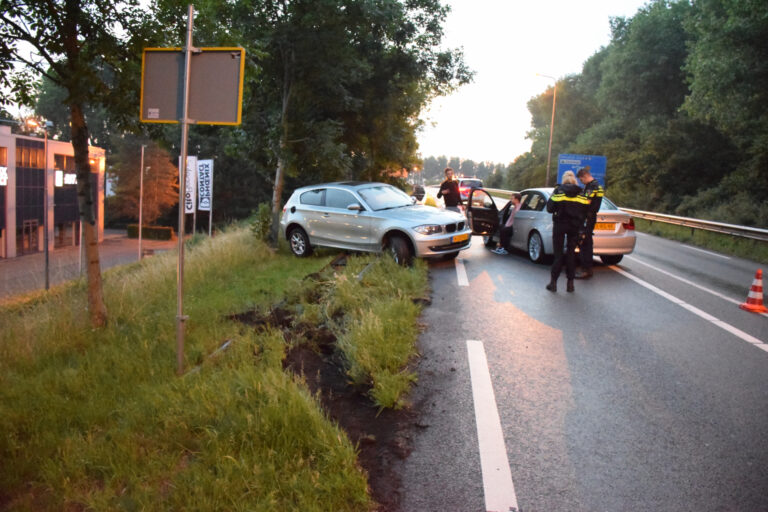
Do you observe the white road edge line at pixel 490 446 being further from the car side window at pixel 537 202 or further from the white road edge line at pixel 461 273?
the car side window at pixel 537 202

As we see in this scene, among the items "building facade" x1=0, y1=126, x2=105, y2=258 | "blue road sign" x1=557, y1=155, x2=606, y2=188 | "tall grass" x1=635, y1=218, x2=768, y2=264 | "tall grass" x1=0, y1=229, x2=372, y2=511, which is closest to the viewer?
"tall grass" x1=0, y1=229, x2=372, y2=511

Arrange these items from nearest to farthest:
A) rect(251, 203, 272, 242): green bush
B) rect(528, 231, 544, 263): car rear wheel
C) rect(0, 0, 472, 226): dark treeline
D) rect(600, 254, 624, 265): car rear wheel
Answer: rect(0, 0, 472, 226): dark treeline → rect(528, 231, 544, 263): car rear wheel → rect(600, 254, 624, 265): car rear wheel → rect(251, 203, 272, 242): green bush

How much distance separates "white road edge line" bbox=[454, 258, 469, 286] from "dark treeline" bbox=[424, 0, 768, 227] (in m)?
12.2

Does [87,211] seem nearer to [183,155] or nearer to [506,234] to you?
[183,155]

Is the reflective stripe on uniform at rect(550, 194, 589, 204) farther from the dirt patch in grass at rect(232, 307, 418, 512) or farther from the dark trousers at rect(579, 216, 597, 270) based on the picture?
the dirt patch in grass at rect(232, 307, 418, 512)

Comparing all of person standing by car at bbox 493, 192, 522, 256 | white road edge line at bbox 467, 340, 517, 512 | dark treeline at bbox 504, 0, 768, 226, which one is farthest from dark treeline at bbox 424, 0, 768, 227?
white road edge line at bbox 467, 340, 517, 512

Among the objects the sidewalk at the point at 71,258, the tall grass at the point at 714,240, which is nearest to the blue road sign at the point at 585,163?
the tall grass at the point at 714,240

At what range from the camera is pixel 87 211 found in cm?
687

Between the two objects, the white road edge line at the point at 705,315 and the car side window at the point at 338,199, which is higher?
the car side window at the point at 338,199

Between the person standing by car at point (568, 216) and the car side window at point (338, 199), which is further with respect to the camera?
the car side window at point (338, 199)

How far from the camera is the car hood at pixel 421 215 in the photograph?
11.9 m

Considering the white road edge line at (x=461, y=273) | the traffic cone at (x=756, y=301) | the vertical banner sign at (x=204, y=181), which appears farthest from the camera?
the vertical banner sign at (x=204, y=181)

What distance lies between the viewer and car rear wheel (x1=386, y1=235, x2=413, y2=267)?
1178 centimetres

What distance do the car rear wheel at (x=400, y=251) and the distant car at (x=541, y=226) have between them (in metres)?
2.73
